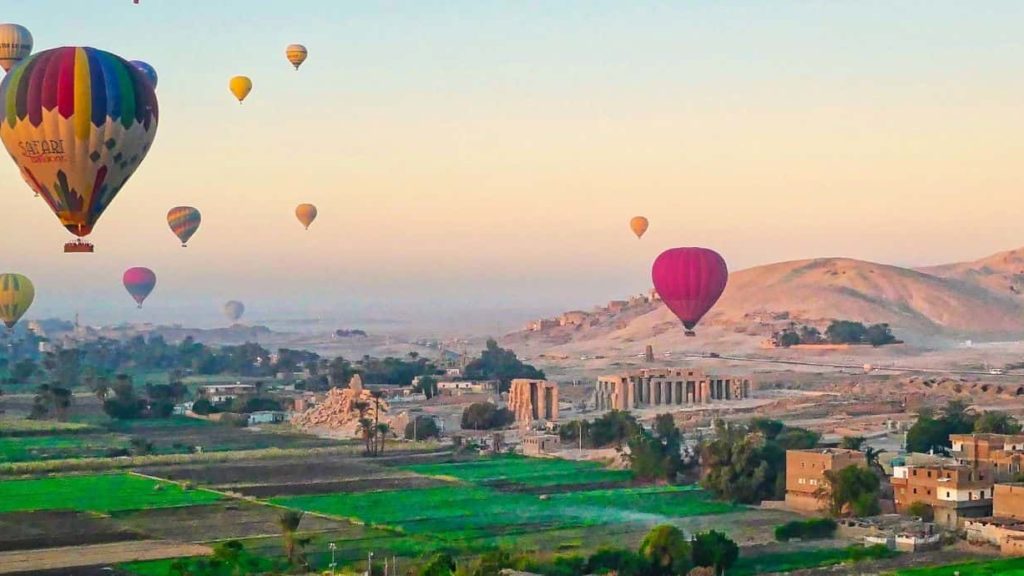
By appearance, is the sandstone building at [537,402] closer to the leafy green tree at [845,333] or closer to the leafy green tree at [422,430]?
the leafy green tree at [422,430]

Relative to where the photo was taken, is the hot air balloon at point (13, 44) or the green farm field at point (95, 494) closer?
the green farm field at point (95, 494)

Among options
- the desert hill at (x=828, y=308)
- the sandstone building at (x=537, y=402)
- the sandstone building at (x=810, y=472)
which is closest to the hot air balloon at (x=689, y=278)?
the sandstone building at (x=537, y=402)

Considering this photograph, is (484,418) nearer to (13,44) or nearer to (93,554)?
(13,44)

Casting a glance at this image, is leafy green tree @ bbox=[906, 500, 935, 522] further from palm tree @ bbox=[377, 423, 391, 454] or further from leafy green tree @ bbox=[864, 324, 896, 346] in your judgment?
leafy green tree @ bbox=[864, 324, 896, 346]

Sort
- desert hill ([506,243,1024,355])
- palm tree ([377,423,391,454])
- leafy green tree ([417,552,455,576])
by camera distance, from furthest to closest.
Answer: desert hill ([506,243,1024,355]) → palm tree ([377,423,391,454]) → leafy green tree ([417,552,455,576])

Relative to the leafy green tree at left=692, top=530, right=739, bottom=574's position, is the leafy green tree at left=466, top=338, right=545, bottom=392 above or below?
above

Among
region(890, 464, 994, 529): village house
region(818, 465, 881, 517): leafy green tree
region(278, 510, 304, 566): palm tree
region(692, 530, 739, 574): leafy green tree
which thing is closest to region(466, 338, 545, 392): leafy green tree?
region(818, 465, 881, 517): leafy green tree

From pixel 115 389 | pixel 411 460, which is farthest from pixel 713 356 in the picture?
pixel 411 460
